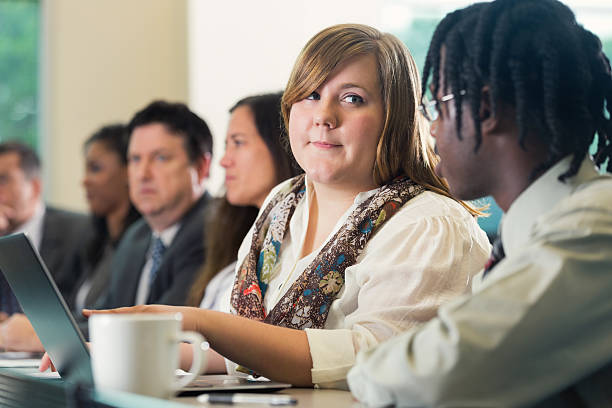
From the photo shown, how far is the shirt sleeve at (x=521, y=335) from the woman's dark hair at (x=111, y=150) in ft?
9.43

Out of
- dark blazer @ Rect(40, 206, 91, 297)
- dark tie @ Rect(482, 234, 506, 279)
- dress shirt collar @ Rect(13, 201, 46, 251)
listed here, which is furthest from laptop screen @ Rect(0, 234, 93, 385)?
dress shirt collar @ Rect(13, 201, 46, 251)

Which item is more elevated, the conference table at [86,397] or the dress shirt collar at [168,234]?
the conference table at [86,397]

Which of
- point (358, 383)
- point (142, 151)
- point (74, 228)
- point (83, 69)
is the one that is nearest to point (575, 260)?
point (358, 383)

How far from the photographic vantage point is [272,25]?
419 cm

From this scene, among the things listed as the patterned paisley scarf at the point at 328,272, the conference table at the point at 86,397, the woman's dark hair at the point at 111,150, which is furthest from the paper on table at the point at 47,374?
the woman's dark hair at the point at 111,150

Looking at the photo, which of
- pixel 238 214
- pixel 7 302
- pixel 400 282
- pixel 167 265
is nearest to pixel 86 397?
pixel 400 282

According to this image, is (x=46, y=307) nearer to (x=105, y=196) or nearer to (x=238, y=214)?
(x=238, y=214)

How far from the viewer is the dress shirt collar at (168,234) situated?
276 centimetres

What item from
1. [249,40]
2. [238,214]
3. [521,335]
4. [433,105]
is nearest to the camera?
[521,335]

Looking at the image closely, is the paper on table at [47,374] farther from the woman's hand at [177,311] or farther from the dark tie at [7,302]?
the dark tie at [7,302]

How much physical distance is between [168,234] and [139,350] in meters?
1.87

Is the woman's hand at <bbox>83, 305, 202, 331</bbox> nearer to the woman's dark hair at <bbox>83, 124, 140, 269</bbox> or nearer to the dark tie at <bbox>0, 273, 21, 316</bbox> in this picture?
the dark tie at <bbox>0, 273, 21, 316</bbox>

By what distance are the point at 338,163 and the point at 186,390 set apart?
55cm

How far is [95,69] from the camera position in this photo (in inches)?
189
